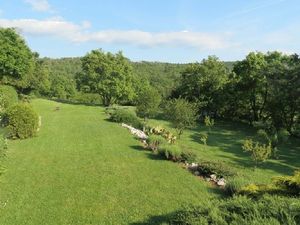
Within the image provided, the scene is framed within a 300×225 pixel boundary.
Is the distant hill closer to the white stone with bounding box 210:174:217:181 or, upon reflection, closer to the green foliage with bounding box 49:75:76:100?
the green foliage with bounding box 49:75:76:100

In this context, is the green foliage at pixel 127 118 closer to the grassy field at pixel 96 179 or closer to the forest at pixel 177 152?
the forest at pixel 177 152

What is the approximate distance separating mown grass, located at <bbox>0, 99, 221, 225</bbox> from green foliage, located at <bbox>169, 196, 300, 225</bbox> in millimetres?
4417

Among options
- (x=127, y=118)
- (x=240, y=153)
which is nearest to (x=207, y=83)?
(x=127, y=118)

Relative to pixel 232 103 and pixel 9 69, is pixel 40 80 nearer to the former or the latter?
pixel 9 69

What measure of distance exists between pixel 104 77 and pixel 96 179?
143 feet

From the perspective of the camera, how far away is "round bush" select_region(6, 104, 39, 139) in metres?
23.6

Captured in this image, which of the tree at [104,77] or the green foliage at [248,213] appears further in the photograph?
the tree at [104,77]

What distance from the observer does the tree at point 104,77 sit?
57594mm

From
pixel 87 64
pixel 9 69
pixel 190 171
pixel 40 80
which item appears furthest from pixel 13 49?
pixel 190 171

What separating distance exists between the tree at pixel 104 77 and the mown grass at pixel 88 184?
33951 mm

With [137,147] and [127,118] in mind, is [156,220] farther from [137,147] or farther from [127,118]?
[127,118]

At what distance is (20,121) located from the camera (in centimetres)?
2377

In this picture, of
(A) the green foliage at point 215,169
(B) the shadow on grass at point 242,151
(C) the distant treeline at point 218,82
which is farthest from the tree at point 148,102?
(A) the green foliage at point 215,169

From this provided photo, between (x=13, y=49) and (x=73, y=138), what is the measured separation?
2613 centimetres
